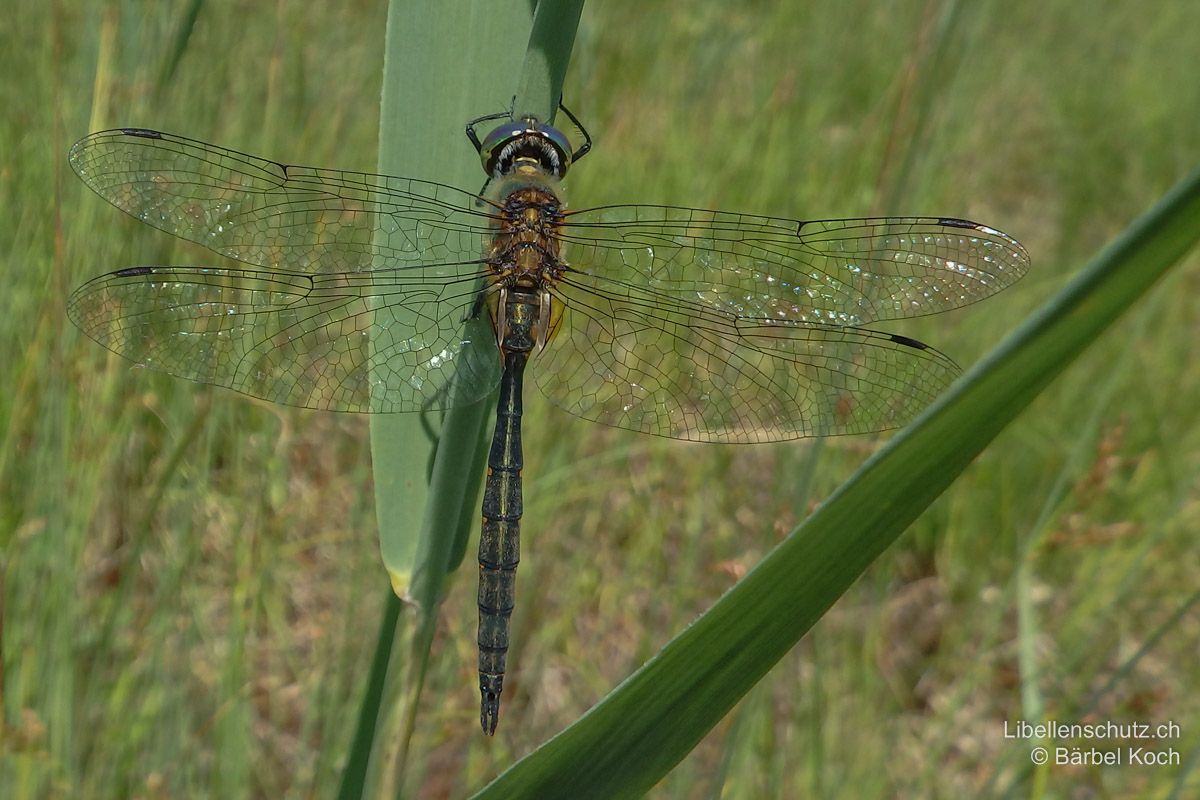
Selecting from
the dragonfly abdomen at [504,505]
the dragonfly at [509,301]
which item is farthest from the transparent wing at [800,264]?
the dragonfly abdomen at [504,505]

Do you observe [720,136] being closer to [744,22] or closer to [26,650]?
[744,22]

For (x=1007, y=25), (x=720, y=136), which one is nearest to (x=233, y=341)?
(x=720, y=136)

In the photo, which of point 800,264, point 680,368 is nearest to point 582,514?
point 680,368

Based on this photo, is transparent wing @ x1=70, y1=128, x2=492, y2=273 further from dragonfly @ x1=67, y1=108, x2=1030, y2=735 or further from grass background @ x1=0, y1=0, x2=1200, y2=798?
grass background @ x1=0, y1=0, x2=1200, y2=798

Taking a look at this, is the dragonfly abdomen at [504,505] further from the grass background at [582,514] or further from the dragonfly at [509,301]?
the grass background at [582,514]

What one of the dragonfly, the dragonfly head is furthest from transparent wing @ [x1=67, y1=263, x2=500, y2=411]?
the dragonfly head

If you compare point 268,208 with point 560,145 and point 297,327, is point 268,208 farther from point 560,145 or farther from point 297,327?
point 560,145
